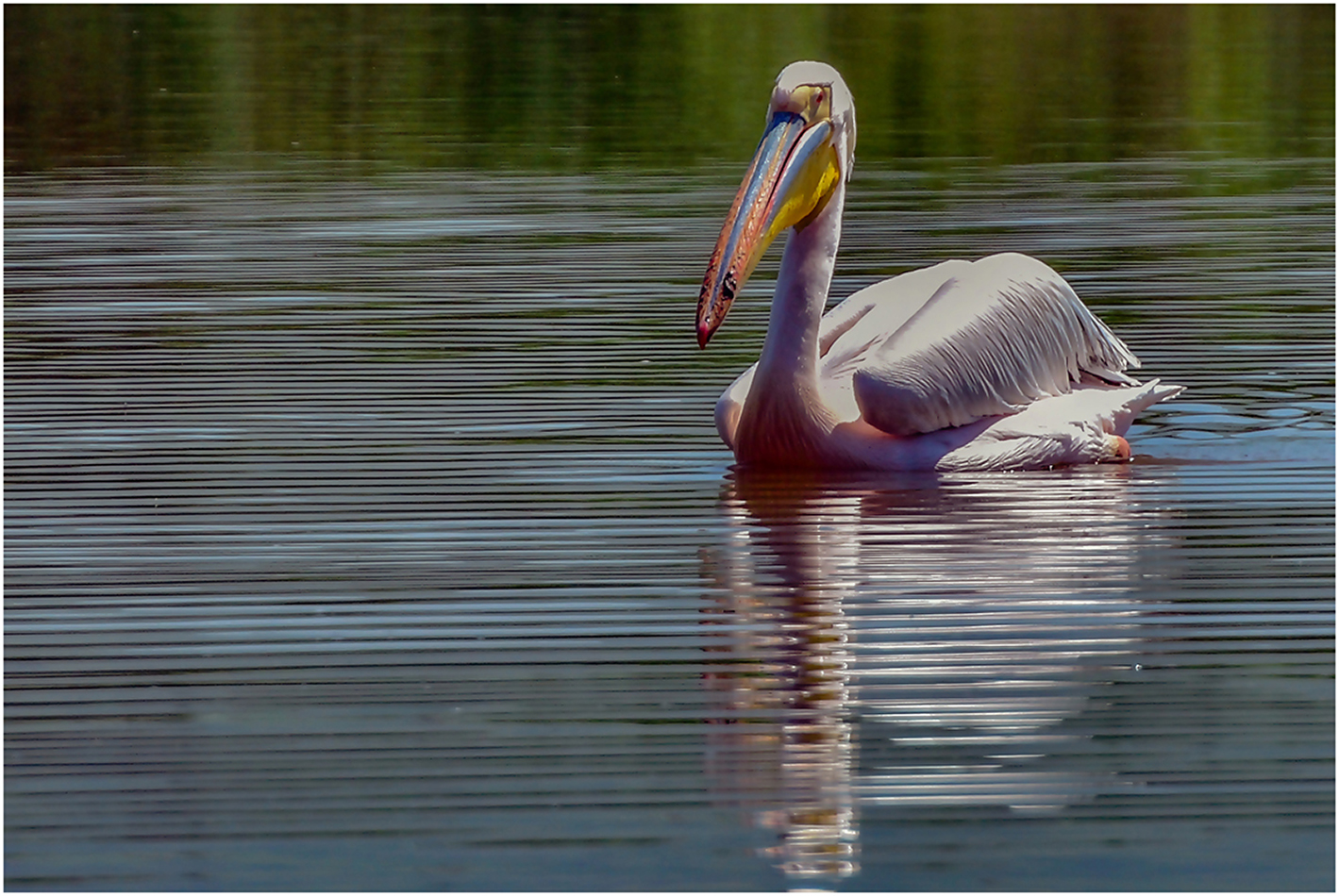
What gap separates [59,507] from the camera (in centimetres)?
812

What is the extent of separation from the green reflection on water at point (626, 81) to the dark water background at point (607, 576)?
346cm

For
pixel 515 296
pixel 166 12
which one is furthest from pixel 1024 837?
pixel 166 12

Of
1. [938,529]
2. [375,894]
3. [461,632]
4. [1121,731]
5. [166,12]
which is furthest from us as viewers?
[166,12]

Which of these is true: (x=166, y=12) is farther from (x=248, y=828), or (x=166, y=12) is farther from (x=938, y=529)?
(x=248, y=828)

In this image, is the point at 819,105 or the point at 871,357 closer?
the point at 871,357

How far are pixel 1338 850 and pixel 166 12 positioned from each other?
98.1ft

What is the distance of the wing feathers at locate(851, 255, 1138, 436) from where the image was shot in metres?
8.18

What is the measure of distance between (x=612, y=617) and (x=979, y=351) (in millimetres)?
2248

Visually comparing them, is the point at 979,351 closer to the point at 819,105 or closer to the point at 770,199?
the point at 770,199

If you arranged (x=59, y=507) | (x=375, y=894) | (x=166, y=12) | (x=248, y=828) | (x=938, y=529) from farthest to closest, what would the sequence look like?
(x=166, y=12)
(x=59, y=507)
(x=938, y=529)
(x=248, y=828)
(x=375, y=894)

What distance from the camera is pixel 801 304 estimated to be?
27.5 ft

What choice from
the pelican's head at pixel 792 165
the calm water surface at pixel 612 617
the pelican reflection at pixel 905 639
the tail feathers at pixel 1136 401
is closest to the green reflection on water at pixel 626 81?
the calm water surface at pixel 612 617

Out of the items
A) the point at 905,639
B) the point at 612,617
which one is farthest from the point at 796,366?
the point at 905,639

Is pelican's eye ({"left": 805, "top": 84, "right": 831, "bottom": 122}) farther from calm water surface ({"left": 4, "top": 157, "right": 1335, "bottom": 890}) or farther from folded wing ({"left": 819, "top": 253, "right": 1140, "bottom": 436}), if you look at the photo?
calm water surface ({"left": 4, "top": 157, "right": 1335, "bottom": 890})
